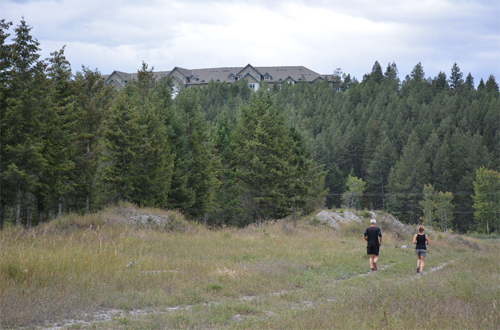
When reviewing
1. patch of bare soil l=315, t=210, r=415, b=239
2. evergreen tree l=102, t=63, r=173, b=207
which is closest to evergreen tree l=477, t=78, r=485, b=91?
patch of bare soil l=315, t=210, r=415, b=239

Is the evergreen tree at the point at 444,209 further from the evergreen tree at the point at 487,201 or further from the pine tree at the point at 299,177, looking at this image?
the pine tree at the point at 299,177

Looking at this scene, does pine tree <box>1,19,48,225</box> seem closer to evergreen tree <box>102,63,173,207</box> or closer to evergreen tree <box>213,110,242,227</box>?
evergreen tree <box>102,63,173,207</box>

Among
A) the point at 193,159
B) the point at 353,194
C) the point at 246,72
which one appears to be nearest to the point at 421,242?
the point at 193,159

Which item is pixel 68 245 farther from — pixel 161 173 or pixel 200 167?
pixel 200 167

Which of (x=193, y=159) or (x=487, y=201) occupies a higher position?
(x=193, y=159)

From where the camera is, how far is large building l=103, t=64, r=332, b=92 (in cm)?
14575

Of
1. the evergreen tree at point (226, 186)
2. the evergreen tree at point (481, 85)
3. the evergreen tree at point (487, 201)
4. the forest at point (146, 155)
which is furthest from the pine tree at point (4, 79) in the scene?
the evergreen tree at point (481, 85)

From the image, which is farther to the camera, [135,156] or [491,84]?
[491,84]

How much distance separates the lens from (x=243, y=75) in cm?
14812

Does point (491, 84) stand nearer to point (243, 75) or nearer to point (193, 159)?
point (243, 75)

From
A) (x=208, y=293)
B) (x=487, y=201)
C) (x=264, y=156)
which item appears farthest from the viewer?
(x=487, y=201)

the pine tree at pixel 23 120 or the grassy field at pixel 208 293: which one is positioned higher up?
the pine tree at pixel 23 120

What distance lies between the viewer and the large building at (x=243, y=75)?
145750 mm

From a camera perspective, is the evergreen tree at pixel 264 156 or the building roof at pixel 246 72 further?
the building roof at pixel 246 72
